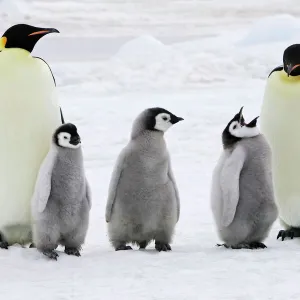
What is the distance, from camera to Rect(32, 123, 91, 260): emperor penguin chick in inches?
119

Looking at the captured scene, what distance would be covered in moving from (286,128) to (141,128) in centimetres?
66

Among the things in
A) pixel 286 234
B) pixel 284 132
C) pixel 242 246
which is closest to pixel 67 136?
pixel 242 246

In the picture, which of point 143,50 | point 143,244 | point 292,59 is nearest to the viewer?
point 143,244

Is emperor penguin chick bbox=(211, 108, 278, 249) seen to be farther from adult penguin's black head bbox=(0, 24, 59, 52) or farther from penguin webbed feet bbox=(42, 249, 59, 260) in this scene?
adult penguin's black head bbox=(0, 24, 59, 52)

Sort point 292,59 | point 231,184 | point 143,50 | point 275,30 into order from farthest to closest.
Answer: point 143,50, point 275,30, point 292,59, point 231,184

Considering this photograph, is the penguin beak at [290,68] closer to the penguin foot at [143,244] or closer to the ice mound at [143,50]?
the penguin foot at [143,244]

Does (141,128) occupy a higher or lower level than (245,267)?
higher

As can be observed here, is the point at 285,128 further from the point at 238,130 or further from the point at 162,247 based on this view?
the point at 162,247

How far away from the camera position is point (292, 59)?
336 cm

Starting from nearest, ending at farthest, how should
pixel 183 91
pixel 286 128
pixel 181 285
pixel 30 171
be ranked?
1. pixel 181 285
2. pixel 30 171
3. pixel 286 128
4. pixel 183 91

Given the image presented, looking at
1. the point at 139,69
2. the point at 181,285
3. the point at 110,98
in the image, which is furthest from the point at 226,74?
the point at 181,285

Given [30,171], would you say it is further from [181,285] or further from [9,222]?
[181,285]

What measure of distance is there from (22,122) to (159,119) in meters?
0.53

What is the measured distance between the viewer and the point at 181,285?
8.63 ft
